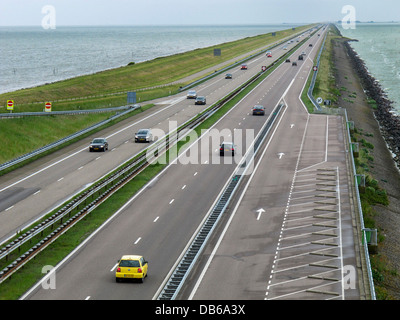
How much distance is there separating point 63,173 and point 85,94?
5803cm

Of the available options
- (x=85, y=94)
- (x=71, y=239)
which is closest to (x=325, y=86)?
(x=85, y=94)

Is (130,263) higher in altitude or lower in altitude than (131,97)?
lower

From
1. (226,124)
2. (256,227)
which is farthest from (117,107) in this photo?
(256,227)

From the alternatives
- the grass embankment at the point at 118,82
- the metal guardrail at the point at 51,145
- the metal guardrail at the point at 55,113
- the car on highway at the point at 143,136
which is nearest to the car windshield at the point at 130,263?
the metal guardrail at the point at 51,145

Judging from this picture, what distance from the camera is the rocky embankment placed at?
85188 mm

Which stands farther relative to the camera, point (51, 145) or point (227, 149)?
point (51, 145)

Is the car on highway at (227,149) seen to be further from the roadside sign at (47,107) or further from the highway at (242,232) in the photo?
the roadside sign at (47,107)

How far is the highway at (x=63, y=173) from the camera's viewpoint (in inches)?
1710

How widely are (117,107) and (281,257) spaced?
5473 cm

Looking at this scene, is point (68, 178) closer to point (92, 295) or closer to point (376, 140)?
point (92, 295)

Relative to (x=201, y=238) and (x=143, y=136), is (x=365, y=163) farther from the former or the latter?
(x=201, y=238)

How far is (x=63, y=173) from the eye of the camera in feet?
177

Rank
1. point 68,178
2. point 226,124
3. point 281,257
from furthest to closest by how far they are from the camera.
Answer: point 226,124 < point 68,178 < point 281,257
